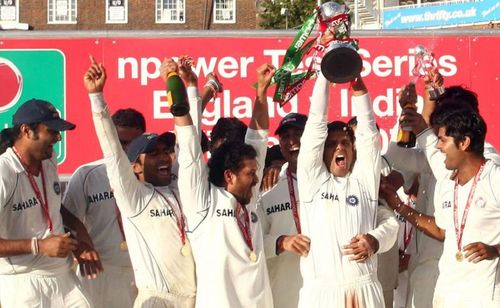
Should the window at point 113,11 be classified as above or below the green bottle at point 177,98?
above

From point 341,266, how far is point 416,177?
1.79 meters

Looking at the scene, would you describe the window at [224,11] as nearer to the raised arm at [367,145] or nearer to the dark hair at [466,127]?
the raised arm at [367,145]

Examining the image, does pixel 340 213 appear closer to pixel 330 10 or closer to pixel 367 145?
pixel 367 145

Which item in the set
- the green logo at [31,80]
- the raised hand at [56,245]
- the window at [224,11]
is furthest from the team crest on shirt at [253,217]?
the window at [224,11]

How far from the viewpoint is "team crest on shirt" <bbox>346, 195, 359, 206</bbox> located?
734 centimetres

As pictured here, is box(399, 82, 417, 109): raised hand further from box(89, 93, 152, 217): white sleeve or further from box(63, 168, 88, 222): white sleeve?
box(63, 168, 88, 222): white sleeve

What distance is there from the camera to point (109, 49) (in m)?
10.3

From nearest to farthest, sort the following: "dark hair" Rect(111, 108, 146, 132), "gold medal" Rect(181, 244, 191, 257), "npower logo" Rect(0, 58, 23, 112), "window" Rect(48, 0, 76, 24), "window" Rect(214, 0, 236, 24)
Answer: "gold medal" Rect(181, 244, 191, 257), "dark hair" Rect(111, 108, 146, 132), "npower logo" Rect(0, 58, 23, 112), "window" Rect(48, 0, 76, 24), "window" Rect(214, 0, 236, 24)

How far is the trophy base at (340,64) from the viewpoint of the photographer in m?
7.24

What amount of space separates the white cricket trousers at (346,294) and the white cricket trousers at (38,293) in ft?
5.11

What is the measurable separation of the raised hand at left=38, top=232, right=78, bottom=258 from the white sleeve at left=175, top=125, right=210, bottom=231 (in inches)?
31.1

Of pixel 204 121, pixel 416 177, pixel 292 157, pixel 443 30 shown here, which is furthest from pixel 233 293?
pixel 443 30

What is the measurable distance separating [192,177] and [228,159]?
0.30 metres

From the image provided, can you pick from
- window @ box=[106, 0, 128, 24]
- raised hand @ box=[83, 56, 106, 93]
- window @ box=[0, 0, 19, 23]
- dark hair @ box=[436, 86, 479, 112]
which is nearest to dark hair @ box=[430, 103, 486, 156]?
dark hair @ box=[436, 86, 479, 112]
